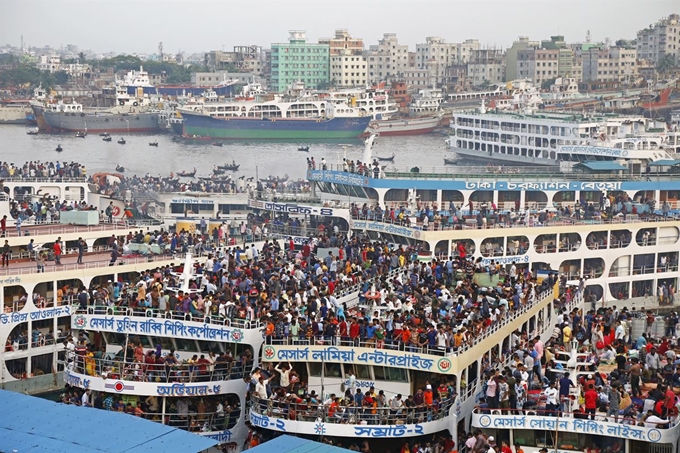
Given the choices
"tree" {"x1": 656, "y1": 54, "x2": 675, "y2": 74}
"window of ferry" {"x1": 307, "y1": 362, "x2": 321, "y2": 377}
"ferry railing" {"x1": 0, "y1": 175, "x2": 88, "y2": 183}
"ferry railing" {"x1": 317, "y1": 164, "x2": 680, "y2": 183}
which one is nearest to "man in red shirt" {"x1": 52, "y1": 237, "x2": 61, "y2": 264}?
"window of ferry" {"x1": 307, "y1": 362, "x2": 321, "y2": 377}

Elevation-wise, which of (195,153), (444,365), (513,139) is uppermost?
(513,139)

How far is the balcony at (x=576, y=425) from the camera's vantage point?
429 inches

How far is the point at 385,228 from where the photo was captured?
20.4 meters

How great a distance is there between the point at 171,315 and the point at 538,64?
3348 inches

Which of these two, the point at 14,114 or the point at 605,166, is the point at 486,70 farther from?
the point at 605,166

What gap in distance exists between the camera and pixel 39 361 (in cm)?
1647

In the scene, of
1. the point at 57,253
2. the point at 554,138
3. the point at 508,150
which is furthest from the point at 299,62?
the point at 57,253

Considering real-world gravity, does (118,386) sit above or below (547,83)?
below

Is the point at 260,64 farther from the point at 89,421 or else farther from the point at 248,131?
the point at 89,421

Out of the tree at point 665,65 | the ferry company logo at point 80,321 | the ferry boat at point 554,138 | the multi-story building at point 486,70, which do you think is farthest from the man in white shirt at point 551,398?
the multi-story building at point 486,70

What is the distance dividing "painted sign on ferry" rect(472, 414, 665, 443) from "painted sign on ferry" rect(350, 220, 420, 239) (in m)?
8.44

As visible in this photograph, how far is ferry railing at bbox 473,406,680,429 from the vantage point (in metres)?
11.0

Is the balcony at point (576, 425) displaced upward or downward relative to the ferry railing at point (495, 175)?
downward

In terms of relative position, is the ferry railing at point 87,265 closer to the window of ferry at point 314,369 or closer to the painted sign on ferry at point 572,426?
the window of ferry at point 314,369
